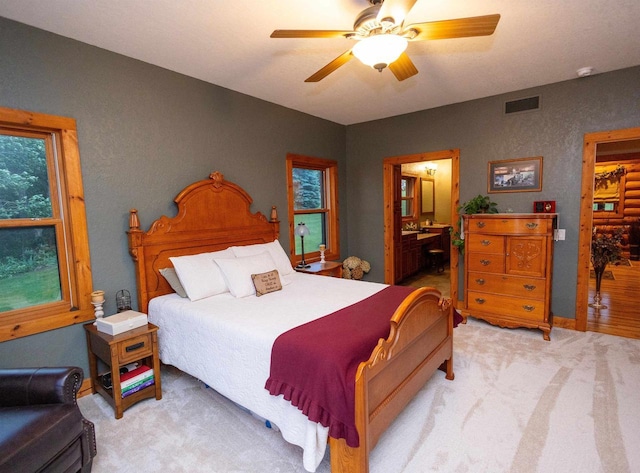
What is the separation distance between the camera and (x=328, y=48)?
266 cm

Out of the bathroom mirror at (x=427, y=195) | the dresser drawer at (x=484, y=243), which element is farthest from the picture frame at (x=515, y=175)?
the bathroom mirror at (x=427, y=195)

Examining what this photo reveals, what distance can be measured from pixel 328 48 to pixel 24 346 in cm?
316

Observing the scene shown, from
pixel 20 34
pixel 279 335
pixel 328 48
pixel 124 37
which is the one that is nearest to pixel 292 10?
pixel 328 48

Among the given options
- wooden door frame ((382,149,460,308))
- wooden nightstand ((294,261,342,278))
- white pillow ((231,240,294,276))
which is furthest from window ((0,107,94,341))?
wooden door frame ((382,149,460,308))

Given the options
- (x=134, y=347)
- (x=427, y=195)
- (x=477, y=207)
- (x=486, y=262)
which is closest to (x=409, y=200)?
(x=427, y=195)

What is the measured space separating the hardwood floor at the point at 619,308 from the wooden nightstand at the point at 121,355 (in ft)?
14.4

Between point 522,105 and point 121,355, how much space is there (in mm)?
4573

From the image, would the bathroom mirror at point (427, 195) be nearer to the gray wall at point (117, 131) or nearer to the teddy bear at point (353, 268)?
the teddy bear at point (353, 268)

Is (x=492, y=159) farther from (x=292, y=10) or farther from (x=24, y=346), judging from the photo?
(x=24, y=346)

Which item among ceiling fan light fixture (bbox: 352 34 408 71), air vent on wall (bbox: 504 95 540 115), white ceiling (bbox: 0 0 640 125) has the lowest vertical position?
ceiling fan light fixture (bbox: 352 34 408 71)

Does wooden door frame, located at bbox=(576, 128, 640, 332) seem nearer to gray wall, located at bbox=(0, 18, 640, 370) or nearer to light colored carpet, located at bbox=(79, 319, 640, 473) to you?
Result: gray wall, located at bbox=(0, 18, 640, 370)

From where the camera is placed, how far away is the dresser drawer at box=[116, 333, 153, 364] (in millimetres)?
2270

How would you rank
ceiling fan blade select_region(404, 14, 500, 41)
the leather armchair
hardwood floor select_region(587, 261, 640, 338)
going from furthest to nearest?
hardwood floor select_region(587, 261, 640, 338), ceiling fan blade select_region(404, 14, 500, 41), the leather armchair

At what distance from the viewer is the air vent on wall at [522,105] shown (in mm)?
3645
